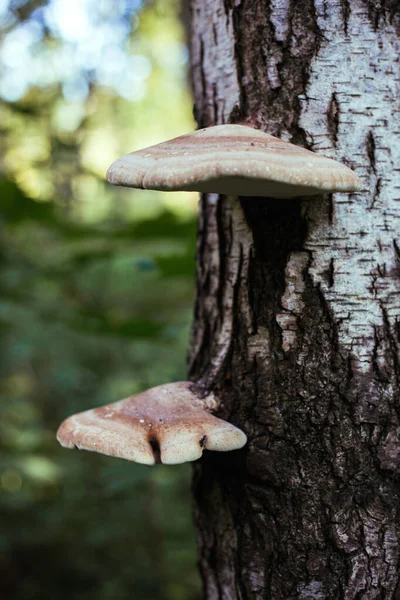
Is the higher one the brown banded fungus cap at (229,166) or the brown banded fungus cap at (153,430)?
the brown banded fungus cap at (229,166)

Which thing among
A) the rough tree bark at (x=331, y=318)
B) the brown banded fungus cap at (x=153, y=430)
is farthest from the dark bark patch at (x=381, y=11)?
the brown banded fungus cap at (x=153, y=430)

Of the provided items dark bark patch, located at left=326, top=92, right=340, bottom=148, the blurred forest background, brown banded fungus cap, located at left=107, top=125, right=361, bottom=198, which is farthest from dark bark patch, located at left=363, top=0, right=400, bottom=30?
the blurred forest background

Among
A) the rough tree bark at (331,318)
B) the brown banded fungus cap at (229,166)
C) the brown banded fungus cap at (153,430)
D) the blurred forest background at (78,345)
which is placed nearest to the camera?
the brown banded fungus cap at (229,166)

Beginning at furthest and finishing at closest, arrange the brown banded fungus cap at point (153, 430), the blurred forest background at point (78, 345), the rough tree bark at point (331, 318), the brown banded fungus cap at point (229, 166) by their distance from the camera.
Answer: the blurred forest background at point (78, 345)
the rough tree bark at point (331, 318)
the brown banded fungus cap at point (153, 430)
the brown banded fungus cap at point (229, 166)

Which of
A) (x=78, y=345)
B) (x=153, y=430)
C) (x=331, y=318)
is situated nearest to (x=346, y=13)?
(x=331, y=318)

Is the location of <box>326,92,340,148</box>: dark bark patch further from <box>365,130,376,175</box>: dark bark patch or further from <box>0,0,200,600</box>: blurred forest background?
<box>0,0,200,600</box>: blurred forest background

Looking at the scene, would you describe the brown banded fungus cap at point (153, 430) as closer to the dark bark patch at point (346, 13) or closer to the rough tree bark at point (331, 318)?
the rough tree bark at point (331, 318)
